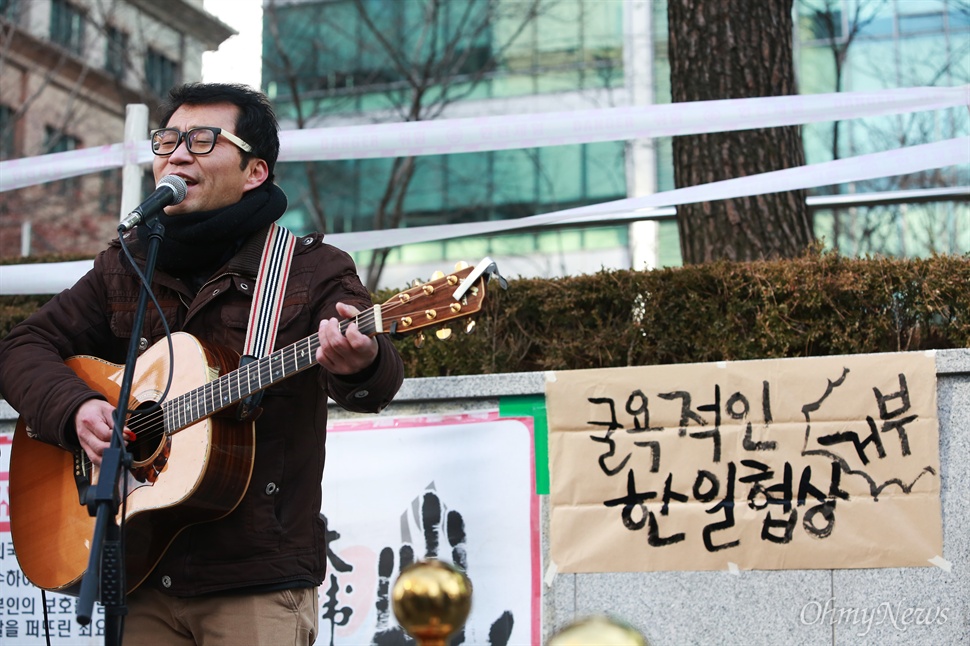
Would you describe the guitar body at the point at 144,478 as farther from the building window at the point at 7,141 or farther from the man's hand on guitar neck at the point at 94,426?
the building window at the point at 7,141

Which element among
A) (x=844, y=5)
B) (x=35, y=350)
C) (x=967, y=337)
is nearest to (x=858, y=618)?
(x=967, y=337)

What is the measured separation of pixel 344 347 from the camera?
9.61ft

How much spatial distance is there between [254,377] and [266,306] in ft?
0.76

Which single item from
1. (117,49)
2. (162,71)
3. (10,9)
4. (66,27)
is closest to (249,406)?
(117,49)

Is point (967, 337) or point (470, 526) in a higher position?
point (967, 337)

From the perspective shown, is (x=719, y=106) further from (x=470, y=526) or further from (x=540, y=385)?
(x=470, y=526)

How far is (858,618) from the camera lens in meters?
4.66

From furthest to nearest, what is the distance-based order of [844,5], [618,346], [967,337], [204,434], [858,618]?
[844,5] < [618,346] < [967,337] < [858,618] < [204,434]

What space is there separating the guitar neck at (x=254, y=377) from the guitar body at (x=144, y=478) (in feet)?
0.11

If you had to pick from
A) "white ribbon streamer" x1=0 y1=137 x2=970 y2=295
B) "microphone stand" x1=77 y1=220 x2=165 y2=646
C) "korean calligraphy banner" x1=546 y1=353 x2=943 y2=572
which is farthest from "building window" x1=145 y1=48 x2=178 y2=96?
"microphone stand" x1=77 y1=220 x2=165 y2=646

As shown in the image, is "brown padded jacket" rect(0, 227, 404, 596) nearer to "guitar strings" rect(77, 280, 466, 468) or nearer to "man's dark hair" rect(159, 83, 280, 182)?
"guitar strings" rect(77, 280, 466, 468)

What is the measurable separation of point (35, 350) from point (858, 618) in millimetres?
3170

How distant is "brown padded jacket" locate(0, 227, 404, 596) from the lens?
10.1 ft

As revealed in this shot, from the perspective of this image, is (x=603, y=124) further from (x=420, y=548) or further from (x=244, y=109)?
(x=244, y=109)
